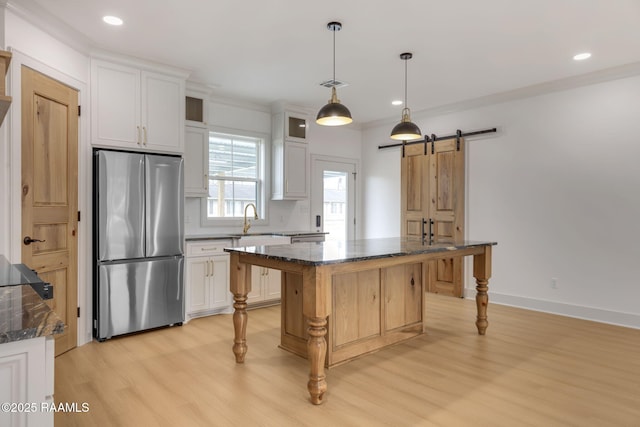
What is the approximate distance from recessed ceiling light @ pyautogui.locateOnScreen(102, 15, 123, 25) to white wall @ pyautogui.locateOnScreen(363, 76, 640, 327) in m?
4.29

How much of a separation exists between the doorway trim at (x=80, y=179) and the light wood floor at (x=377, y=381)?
423 mm

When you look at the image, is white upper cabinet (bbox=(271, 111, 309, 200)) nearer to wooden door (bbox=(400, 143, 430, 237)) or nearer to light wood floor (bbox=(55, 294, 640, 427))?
wooden door (bbox=(400, 143, 430, 237))

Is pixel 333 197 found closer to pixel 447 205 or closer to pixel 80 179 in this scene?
pixel 447 205

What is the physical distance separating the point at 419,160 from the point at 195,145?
329cm

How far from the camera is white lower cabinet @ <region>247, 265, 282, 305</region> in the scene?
16.3 ft

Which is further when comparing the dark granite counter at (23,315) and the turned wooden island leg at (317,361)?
the turned wooden island leg at (317,361)

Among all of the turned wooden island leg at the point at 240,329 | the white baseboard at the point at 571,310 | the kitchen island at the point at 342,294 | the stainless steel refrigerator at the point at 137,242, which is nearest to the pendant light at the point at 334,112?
the kitchen island at the point at 342,294

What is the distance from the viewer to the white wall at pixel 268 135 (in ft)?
16.8

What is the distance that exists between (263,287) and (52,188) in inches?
101

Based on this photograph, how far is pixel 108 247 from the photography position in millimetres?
3688

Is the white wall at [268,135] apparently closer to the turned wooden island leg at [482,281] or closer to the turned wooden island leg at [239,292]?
the turned wooden island leg at [239,292]

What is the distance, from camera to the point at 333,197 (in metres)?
6.72

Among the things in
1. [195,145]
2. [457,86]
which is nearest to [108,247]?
[195,145]

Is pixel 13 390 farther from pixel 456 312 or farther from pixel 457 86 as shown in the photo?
pixel 457 86
